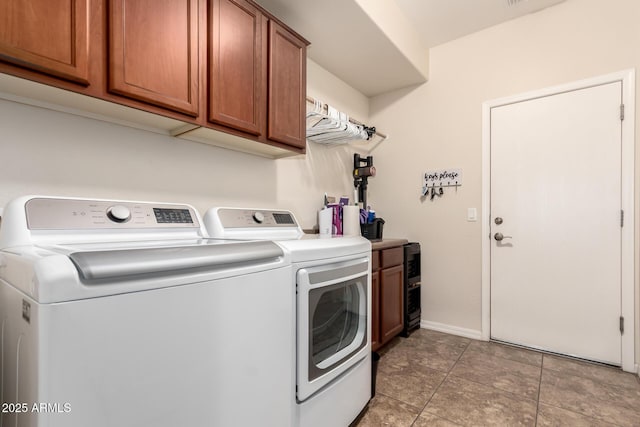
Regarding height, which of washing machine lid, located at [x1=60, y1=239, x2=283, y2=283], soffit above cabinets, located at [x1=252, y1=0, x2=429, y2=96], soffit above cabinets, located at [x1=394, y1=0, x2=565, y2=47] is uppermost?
soffit above cabinets, located at [x1=394, y1=0, x2=565, y2=47]

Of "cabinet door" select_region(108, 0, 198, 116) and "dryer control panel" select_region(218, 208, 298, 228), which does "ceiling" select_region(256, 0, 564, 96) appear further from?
"dryer control panel" select_region(218, 208, 298, 228)

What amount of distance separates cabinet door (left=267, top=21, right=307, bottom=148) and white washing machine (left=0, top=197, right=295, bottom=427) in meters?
0.99

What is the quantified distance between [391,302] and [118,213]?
6.67 ft

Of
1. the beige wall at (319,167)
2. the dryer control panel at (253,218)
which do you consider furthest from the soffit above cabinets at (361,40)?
the dryer control panel at (253,218)

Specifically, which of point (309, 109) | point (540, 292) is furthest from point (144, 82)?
point (540, 292)

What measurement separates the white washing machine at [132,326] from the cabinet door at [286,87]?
3.26 feet

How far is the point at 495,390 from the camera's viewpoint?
1866mm

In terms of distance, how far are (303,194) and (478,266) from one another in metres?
1.69

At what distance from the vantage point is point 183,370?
0.79 meters

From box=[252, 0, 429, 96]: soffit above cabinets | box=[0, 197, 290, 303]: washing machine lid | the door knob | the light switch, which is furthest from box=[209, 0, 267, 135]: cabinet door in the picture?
the door knob

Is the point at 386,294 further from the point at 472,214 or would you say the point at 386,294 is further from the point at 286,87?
the point at 286,87

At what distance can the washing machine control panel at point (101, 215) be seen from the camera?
1.03 meters

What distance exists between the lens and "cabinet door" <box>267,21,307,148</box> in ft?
5.90

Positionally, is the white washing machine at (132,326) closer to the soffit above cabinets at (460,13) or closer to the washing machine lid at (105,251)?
the washing machine lid at (105,251)
